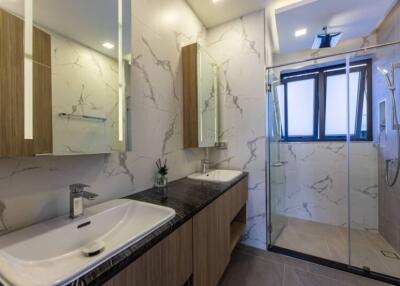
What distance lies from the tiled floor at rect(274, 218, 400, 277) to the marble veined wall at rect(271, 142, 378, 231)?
0.18 meters

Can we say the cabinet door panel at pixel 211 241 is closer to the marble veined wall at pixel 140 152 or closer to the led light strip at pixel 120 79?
the marble veined wall at pixel 140 152

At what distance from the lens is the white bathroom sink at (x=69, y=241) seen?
527 mm

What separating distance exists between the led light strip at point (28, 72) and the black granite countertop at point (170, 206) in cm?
62

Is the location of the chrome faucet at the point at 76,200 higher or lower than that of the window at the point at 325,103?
lower

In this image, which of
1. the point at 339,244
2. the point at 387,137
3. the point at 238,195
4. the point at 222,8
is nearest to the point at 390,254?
the point at 339,244

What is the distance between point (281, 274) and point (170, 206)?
55.4 inches

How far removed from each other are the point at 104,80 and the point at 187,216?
0.92 metres

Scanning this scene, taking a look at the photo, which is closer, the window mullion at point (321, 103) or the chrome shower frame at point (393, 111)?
the chrome shower frame at point (393, 111)

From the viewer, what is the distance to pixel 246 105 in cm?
216

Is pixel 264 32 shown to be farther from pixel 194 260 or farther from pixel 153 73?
pixel 194 260

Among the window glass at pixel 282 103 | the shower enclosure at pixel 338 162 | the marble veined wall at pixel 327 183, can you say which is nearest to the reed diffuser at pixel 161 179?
the shower enclosure at pixel 338 162

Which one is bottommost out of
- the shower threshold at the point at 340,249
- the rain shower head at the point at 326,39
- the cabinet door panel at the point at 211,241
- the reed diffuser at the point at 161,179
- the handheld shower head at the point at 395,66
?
the shower threshold at the point at 340,249

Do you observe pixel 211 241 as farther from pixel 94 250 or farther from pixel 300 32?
pixel 300 32

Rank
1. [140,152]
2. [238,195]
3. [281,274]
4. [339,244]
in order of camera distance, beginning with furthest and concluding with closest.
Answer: [339,244], [238,195], [281,274], [140,152]
